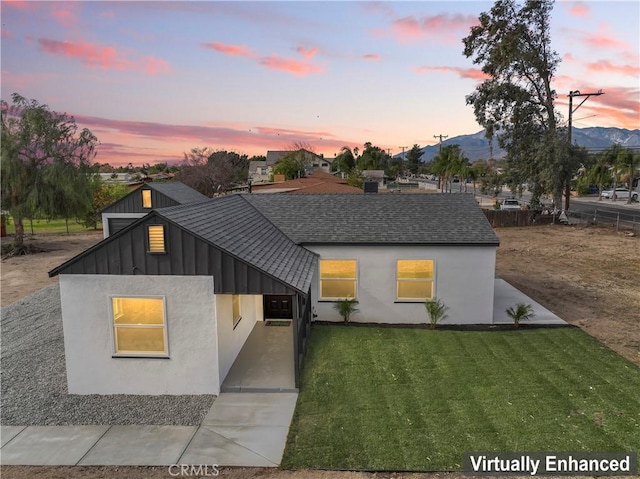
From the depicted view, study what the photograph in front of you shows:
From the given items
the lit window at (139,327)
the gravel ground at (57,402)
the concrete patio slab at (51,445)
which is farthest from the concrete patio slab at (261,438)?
the lit window at (139,327)

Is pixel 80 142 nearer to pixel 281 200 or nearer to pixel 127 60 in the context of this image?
pixel 127 60

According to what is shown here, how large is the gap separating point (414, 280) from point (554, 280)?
1087 cm

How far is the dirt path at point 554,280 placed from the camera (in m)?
7.10

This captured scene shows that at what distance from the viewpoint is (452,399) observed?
912cm

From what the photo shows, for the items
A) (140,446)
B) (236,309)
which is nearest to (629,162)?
(236,309)

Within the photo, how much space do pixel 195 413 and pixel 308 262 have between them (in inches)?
222

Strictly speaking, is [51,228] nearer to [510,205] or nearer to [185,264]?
[185,264]

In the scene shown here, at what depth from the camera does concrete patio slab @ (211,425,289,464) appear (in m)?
7.56

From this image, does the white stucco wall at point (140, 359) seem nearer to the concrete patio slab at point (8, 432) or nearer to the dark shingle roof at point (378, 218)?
the concrete patio slab at point (8, 432)

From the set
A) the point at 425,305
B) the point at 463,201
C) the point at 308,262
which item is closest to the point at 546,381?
the point at 425,305

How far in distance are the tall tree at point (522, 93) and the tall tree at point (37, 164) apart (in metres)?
38.0

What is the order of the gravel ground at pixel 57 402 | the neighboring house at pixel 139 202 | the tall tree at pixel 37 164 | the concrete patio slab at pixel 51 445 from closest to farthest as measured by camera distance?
the concrete patio slab at pixel 51 445 < the gravel ground at pixel 57 402 < the neighboring house at pixel 139 202 < the tall tree at pixel 37 164

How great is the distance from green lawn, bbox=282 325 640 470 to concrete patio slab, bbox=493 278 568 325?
159 centimetres

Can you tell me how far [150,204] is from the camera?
2745 centimetres
